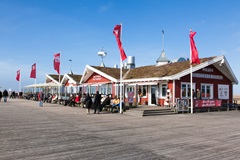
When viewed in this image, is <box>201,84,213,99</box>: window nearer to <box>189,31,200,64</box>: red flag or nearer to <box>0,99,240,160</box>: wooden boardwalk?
<box>189,31,200,64</box>: red flag

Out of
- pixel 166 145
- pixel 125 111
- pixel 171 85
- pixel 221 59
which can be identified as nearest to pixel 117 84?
pixel 171 85

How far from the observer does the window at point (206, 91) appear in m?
21.9

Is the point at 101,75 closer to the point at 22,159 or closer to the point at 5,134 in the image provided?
the point at 5,134

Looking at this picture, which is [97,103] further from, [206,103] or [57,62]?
[57,62]

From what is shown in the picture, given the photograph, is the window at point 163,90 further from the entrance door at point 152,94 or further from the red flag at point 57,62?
the red flag at point 57,62

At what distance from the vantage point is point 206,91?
Result: 22172mm

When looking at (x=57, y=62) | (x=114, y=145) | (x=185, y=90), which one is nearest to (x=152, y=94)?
(x=185, y=90)

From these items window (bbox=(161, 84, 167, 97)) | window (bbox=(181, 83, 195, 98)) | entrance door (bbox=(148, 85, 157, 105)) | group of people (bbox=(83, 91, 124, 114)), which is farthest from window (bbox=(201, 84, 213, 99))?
group of people (bbox=(83, 91, 124, 114))

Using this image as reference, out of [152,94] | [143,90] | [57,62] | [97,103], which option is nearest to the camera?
[97,103]

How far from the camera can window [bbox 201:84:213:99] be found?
2192 cm

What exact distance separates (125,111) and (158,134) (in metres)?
8.19

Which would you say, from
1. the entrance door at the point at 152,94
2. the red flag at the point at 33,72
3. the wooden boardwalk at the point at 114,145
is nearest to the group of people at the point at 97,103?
the entrance door at the point at 152,94

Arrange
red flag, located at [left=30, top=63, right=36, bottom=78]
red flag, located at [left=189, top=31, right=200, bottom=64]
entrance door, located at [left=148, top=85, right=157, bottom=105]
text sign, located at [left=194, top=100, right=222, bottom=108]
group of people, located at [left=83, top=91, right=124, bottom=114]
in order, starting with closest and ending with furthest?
group of people, located at [left=83, top=91, right=124, bottom=114] < red flag, located at [left=189, top=31, right=200, bottom=64] < text sign, located at [left=194, top=100, right=222, bottom=108] < entrance door, located at [left=148, top=85, right=157, bottom=105] < red flag, located at [left=30, top=63, right=36, bottom=78]

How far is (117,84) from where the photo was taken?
23922 millimetres
